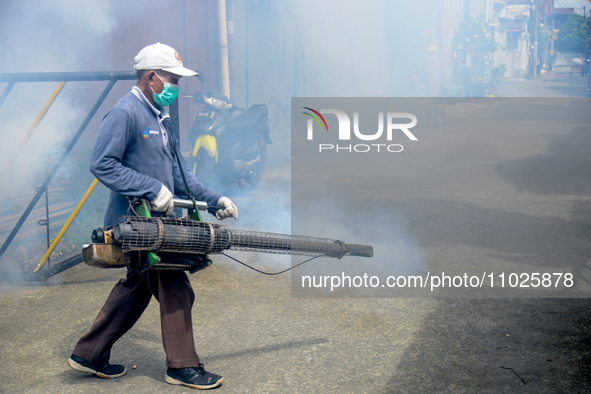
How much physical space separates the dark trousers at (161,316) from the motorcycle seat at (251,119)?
5.42 meters

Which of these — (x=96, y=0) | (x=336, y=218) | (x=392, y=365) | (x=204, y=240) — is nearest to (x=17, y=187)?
(x=96, y=0)

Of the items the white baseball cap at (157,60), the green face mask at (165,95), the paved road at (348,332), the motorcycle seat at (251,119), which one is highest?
the white baseball cap at (157,60)

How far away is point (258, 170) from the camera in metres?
8.83

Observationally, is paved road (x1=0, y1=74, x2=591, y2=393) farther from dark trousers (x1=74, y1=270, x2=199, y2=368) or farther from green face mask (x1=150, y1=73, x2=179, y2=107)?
green face mask (x1=150, y1=73, x2=179, y2=107)

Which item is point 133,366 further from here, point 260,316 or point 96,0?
point 96,0

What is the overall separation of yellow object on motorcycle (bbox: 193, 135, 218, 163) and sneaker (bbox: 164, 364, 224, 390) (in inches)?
197

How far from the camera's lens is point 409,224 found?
6.59 metres

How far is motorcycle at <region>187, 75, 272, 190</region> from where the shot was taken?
26.6 ft

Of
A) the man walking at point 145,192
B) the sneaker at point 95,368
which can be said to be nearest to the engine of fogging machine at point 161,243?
the man walking at point 145,192

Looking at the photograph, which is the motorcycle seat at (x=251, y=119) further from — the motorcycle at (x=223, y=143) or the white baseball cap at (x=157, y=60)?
the white baseball cap at (x=157, y=60)

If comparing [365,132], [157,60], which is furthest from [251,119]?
[365,132]

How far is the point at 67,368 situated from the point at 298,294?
1759mm

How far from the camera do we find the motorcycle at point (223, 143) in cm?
809

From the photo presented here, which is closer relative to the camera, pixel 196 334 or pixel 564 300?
pixel 196 334
